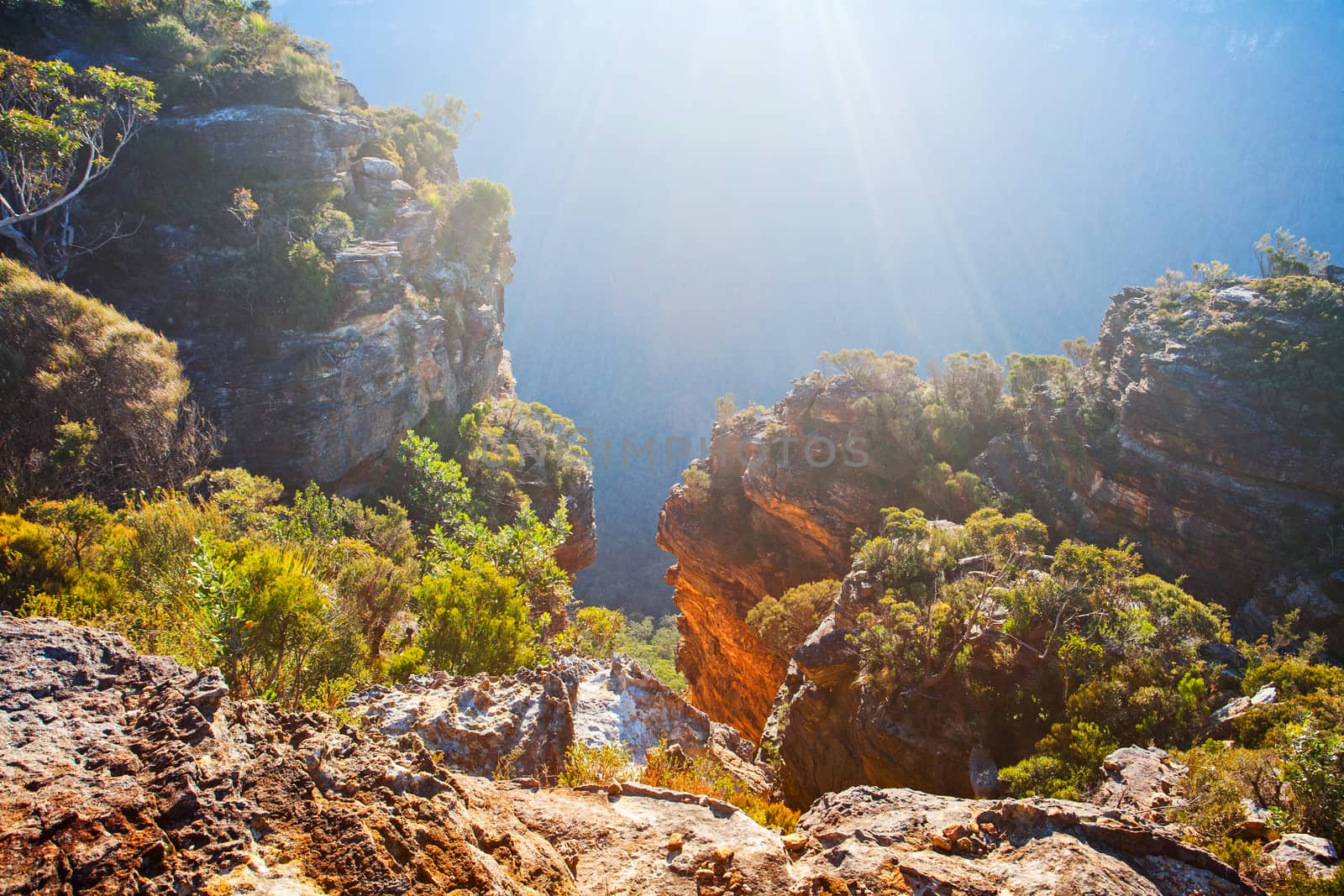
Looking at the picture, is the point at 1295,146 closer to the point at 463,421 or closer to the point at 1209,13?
the point at 1209,13

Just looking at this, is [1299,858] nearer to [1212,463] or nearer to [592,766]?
[592,766]

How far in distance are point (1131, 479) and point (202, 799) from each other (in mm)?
28646

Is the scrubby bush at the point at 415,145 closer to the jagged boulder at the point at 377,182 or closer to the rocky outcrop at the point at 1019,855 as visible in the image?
the jagged boulder at the point at 377,182

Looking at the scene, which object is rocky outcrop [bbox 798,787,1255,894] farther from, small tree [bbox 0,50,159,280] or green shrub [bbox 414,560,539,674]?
small tree [bbox 0,50,159,280]

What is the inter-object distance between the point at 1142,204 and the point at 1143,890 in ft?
542

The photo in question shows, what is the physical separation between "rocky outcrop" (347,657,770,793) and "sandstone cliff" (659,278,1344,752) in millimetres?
6989

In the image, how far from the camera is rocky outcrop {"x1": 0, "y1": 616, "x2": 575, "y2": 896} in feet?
9.34

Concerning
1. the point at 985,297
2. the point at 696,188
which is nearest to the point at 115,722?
the point at 985,297

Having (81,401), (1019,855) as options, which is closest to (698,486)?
(81,401)

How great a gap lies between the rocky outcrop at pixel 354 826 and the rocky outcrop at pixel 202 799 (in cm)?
1

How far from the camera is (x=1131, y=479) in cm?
2314

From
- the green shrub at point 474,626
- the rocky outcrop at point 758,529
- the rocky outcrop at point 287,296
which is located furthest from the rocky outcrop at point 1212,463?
the rocky outcrop at point 287,296

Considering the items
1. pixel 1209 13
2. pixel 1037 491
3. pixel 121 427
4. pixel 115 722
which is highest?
pixel 1209 13

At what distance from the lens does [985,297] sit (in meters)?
132
